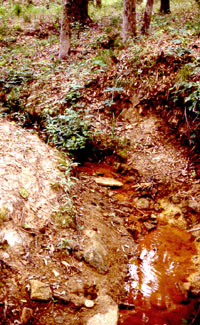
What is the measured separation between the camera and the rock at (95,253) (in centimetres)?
306

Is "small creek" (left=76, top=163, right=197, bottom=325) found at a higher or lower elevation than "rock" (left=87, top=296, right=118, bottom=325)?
lower

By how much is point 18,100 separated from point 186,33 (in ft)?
18.5

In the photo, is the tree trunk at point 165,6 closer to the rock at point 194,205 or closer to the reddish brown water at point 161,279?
the rock at point 194,205

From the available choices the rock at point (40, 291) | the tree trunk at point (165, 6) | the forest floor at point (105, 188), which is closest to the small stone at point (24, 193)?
the forest floor at point (105, 188)

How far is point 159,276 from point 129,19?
7.92m

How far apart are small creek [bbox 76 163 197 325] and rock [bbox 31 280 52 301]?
38.7 inches

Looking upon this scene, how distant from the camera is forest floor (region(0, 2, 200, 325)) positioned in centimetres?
266

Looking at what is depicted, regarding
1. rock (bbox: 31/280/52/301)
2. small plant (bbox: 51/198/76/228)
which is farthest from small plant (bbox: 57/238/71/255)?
rock (bbox: 31/280/52/301)

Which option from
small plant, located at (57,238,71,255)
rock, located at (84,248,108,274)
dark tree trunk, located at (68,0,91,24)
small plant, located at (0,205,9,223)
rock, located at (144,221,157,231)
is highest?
dark tree trunk, located at (68,0,91,24)

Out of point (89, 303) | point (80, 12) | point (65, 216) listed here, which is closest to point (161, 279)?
point (89, 303)

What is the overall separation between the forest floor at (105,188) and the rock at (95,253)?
2 cm

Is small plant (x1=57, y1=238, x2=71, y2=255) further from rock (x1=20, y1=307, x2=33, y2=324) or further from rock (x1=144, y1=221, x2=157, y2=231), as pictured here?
rock (x1=144, y1=221, x2=157, y2=231)

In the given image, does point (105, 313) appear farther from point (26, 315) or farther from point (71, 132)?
point (71, 132)

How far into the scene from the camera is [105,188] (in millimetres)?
4879
